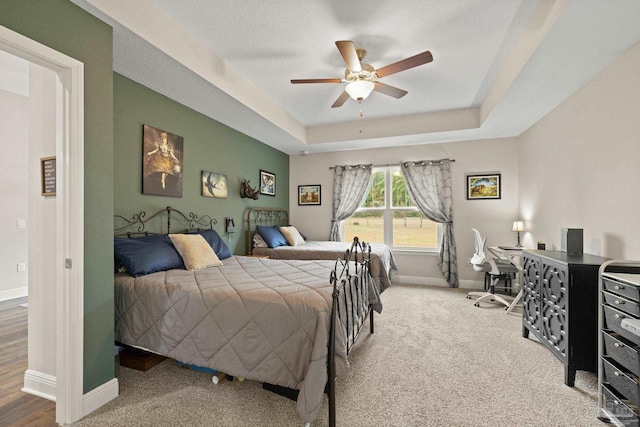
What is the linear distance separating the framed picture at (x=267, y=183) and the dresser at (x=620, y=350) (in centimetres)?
440

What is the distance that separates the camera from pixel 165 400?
1.97 metres

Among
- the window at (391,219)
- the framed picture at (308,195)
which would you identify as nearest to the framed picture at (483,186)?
the window at (391,219)

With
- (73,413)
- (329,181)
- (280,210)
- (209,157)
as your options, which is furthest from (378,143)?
(73,413)

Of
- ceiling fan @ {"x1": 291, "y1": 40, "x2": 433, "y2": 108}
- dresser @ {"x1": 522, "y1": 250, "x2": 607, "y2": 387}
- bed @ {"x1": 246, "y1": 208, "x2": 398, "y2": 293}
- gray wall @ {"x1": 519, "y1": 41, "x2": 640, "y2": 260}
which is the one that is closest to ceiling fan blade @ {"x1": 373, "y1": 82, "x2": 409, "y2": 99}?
ceiling fan @ {"x1": 291, "y1": 40, "x2": 433, "y2": 108}

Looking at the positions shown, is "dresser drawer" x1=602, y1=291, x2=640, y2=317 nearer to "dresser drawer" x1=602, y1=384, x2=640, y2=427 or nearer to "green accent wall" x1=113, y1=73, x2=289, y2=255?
"dresser drawer" x1=602, y1=384, x2=640, y2=427

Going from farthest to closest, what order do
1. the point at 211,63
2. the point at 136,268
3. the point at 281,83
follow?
the point at 281,83 < the point at 211,63 < the point at 136,268

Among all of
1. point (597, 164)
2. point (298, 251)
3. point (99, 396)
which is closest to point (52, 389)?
point (99, 396)

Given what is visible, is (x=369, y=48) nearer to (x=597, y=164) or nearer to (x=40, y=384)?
(x=597, y=164)

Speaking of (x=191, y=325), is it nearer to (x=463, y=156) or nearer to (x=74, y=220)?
(x=74, y=220)

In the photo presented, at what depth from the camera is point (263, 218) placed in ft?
16.9

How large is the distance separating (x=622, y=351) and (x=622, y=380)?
16 centimetres

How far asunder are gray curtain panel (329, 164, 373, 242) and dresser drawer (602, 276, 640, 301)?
157 inches

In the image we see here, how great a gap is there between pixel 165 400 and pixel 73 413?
498 mm

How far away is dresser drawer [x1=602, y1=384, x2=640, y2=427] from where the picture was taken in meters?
1.61
